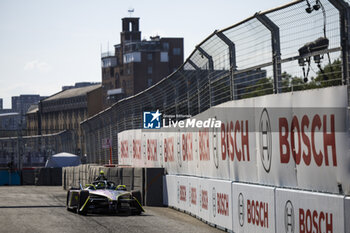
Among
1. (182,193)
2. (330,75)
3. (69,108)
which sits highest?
(69,108)

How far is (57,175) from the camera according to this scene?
39.1m

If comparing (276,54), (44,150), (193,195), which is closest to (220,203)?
(193,195)

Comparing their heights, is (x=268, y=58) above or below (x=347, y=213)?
above

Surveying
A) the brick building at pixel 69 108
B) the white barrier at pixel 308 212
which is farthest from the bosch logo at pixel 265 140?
the brick building at pixel 69 108

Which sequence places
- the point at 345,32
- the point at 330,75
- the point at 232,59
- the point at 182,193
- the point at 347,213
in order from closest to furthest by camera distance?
the point at 347,213, the point at 345,32, the point at 330,75, the point at 232,59, the point at 182,193

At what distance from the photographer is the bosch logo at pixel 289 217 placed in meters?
10.6

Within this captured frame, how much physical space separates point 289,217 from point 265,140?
1.75 metres

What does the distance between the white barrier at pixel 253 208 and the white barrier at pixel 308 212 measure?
13.9 inches

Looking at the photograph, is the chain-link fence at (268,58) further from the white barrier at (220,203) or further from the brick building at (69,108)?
the brick building at (69,108)

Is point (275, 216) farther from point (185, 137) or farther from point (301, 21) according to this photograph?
point (185, 137)

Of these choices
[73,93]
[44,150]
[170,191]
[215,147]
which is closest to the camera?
[215,147]

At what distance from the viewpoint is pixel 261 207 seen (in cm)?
1204

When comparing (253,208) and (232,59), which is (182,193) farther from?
(253,208)

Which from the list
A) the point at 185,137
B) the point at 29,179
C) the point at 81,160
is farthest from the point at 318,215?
the point at 81,160
